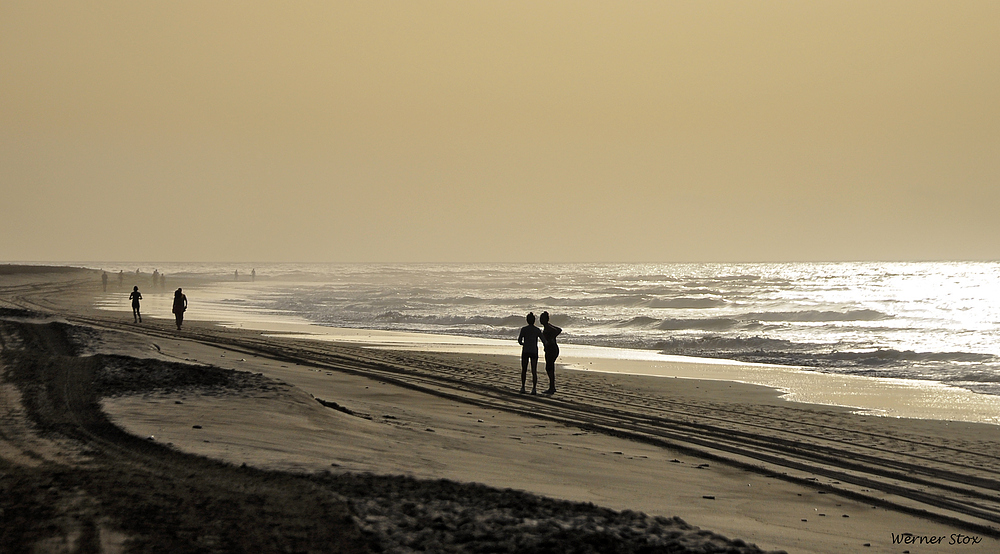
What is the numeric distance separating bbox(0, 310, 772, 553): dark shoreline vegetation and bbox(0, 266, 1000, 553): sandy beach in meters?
0.02

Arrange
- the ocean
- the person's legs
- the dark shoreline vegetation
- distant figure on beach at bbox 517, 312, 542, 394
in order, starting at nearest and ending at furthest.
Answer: the dark shoreline vegetation → the person's legs → distant figure on beach at bbox 517, 312, 542, 394 → the ocean

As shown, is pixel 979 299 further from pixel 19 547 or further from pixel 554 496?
pixel 19 547

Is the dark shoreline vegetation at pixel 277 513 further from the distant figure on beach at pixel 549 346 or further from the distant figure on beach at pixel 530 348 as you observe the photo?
the distant figure on beach at pixel 549 346

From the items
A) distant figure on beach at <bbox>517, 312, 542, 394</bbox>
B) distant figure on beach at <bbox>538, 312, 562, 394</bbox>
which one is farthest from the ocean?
distant figure on beach at <bbox>517, 312, 542, 394</bbox>

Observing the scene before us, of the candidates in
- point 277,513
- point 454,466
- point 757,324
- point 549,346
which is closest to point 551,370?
point 549,346

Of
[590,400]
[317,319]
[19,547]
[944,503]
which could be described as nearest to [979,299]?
[317,319]

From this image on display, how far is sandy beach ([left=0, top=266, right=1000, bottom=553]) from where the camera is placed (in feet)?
15.9

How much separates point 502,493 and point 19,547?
3.19m

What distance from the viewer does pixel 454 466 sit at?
7121 mm

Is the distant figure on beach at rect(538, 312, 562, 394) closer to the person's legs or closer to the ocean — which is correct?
the person's legs

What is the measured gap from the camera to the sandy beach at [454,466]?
4.85 m

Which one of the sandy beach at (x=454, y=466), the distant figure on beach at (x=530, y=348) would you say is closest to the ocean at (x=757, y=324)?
the sandy beach at (x=454, y=466)

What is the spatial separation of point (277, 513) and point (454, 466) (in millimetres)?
2406

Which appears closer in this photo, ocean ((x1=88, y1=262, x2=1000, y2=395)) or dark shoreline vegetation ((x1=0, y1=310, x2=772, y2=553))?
dark shoreline vegetation ((x1=0, y1=310, x2=772, y2=553))
